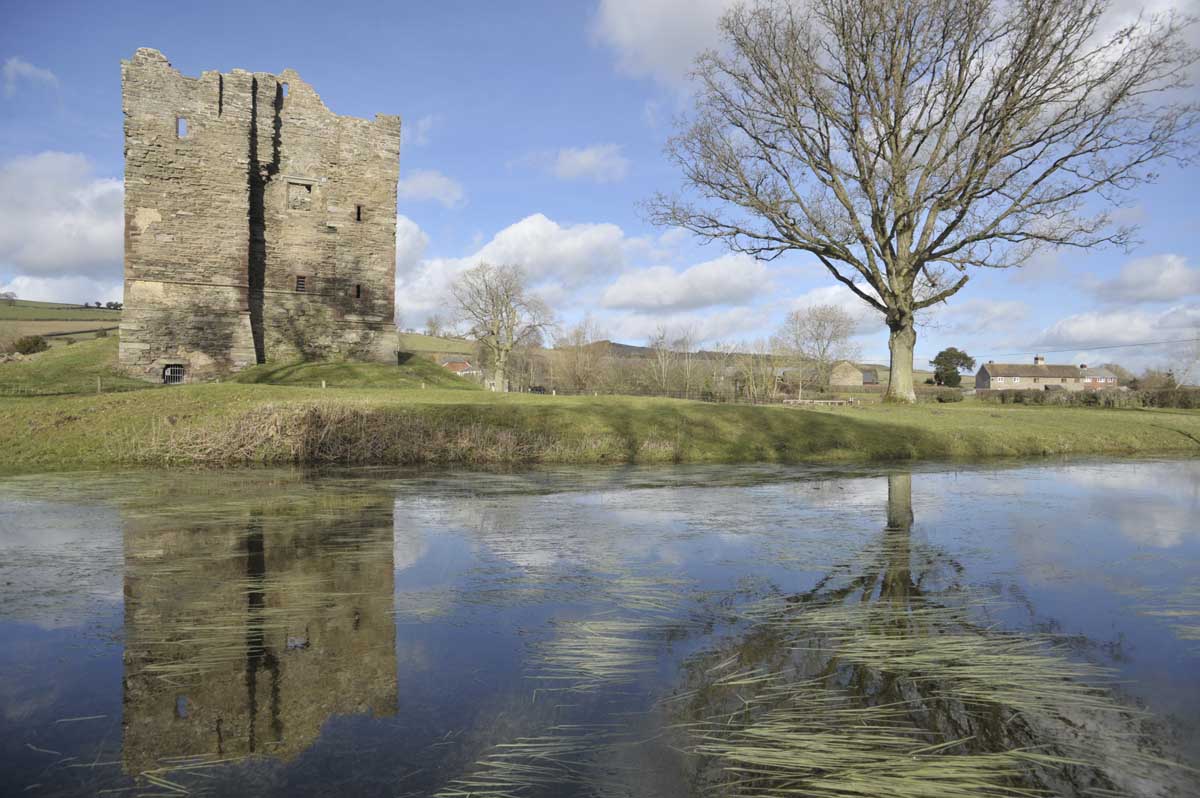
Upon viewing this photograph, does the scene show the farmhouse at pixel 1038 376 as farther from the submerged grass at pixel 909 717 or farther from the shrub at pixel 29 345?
the submerged grass at pixel 909 717

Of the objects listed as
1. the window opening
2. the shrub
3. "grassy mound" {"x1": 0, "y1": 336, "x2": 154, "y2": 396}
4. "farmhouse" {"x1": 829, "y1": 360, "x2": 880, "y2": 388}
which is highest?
the window opening

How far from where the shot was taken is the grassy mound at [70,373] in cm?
2089

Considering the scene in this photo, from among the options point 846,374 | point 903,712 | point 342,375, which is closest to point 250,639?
point 903,712

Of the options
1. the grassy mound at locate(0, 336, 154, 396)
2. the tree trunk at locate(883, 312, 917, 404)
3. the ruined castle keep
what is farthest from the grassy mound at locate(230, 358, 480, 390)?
the tree trunk at locate(883, 312, 917, 404)

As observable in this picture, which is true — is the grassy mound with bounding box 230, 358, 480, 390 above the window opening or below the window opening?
below

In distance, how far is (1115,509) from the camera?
30.3 ft

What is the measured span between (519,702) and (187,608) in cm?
274

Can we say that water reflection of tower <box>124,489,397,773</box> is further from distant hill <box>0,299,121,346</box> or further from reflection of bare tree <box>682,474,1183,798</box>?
distant hill <box>0,299,121,346</box>

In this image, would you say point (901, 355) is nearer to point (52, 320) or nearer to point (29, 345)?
point (29, 345)

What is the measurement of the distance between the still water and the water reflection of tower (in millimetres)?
21

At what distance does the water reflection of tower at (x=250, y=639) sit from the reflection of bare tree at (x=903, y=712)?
164cm

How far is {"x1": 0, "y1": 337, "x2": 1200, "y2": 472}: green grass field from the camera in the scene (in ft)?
44.7

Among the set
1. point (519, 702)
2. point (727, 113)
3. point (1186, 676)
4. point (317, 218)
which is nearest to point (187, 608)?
point (519, 702)

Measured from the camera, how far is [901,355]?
22781mm
